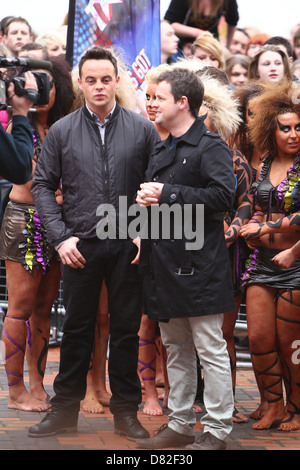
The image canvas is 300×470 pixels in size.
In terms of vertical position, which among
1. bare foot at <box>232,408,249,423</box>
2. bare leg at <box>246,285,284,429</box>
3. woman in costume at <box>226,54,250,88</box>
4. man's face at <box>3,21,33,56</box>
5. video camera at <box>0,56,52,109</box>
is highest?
man's face at <box>3,21,33,56</box>

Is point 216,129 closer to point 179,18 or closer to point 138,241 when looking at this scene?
point 138,241

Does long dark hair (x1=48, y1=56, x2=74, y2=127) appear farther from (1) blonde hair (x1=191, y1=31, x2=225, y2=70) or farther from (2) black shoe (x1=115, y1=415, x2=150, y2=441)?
(1) blonde hair (x1=191, y1=31, x2=225, y2=70)

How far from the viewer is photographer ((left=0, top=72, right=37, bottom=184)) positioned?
166 inches

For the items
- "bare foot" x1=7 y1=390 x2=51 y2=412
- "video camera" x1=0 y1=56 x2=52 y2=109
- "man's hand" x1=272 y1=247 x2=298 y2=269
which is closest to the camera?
"video camera" x1=0 y1=56 x2=52 y2=109

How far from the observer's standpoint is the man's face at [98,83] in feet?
16.6

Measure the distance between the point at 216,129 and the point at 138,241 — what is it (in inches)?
43.5

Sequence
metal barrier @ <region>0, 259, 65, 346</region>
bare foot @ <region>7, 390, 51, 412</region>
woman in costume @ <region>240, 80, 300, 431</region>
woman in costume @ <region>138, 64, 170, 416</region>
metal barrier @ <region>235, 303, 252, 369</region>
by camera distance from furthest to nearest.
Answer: metal barrier @ <region>0, 259, 65, 346</region> < metal barrier @ <region>235, 303, 252, 369</region> < woman in costume @ <region>138, 64, 170, 416</region> < bare foot @ <region>7, 390, 51, 412</region> < woman in costume @ <region>240, 80, 300, 431</region>

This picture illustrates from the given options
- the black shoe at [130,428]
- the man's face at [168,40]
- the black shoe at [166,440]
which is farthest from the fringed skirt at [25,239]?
the man's face at [168,40]

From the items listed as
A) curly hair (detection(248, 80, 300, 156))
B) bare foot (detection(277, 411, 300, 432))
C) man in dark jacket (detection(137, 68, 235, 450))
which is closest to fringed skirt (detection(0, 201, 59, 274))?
man in dark jacket (detection(137, 68, 235, 450))

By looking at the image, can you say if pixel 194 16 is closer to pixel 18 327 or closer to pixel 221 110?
pixel 221 110

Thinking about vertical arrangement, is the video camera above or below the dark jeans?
above

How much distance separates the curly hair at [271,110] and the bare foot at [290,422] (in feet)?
5.60

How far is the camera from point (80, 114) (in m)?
5.18

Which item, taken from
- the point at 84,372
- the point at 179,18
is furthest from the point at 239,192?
the point at 179,18
